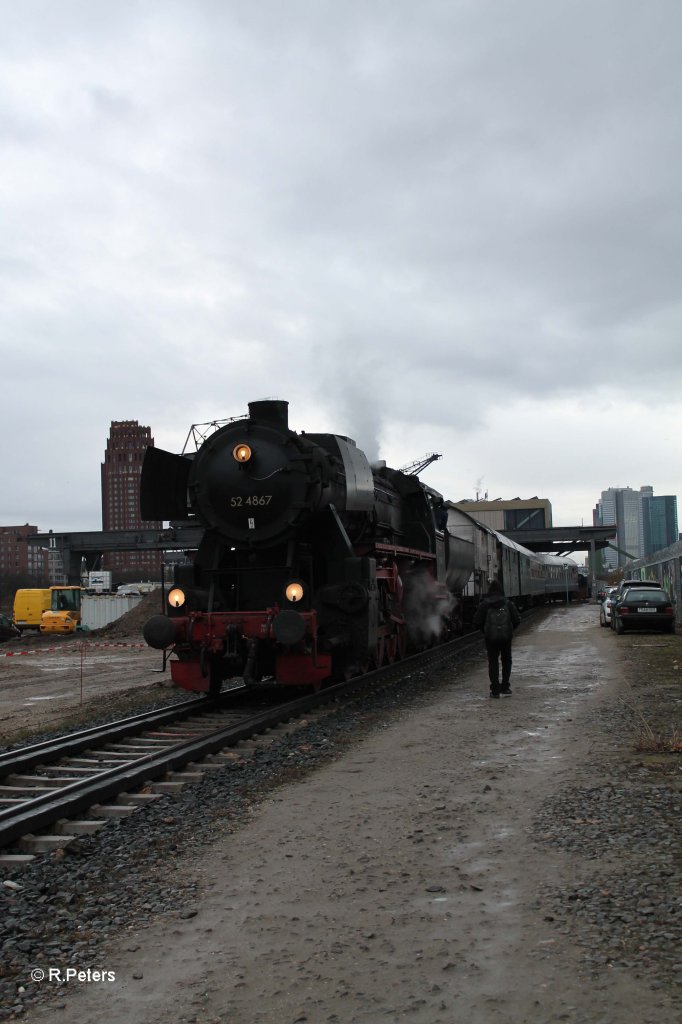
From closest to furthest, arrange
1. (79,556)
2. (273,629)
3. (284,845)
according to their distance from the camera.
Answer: (284,845) < (273,629) < (79,556)

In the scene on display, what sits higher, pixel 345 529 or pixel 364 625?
pixel 345 529

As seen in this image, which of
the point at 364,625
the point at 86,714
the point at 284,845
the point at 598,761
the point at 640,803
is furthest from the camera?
the point at 86,714

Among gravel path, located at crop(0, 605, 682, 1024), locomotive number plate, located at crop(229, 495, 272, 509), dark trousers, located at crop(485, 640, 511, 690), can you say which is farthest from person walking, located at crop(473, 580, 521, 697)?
gravel path, located at crop(0, 605, 682, 1024)

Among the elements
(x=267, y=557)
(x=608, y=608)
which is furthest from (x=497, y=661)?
(x=608, y=608)

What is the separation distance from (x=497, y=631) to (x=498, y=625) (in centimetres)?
10

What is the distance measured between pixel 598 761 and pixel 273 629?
14.4ft

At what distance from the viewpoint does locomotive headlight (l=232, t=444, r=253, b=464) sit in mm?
11758

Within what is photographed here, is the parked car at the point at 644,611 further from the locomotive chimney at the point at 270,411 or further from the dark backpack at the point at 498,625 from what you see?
the locomotive chimney at the point at 270,411

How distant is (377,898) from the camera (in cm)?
462

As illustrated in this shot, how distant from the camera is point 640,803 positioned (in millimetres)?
6211

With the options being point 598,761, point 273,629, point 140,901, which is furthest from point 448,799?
point 273,629

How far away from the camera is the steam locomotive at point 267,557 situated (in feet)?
37.1

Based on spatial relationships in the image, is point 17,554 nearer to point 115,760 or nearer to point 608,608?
point 608,608

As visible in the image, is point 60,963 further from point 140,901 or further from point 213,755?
point 213,755
